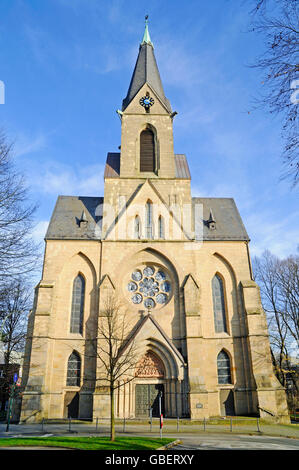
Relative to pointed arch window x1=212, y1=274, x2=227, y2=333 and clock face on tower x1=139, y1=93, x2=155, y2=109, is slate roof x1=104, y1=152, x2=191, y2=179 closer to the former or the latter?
clock face on tower x1=139, y1=93, x2=155, y2=109

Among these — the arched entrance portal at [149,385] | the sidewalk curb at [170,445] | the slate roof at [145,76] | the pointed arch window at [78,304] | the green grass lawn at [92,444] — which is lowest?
the sidewalk curb at [170,445]

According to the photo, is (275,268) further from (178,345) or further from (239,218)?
(178,345)

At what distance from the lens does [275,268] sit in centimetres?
3131

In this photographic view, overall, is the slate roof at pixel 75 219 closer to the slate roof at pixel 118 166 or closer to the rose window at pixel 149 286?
the slate roof at pixel 118 166

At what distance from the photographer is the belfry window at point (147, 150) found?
28.6 m

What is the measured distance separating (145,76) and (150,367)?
1015 inches

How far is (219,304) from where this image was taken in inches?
960

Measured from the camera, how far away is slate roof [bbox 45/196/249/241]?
25.2 meters

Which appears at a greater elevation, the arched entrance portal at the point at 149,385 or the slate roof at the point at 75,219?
the slate roof at the point at 75,219

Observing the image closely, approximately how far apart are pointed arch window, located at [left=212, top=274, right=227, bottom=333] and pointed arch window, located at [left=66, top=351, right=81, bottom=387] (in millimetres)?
9501

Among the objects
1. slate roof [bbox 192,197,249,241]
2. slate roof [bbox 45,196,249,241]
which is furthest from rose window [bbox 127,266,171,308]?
slate roof [bbox 192,197,249,241]

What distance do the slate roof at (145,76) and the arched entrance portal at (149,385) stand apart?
70.1 ft

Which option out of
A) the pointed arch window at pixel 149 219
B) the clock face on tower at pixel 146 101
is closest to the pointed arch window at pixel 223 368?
the pointed arch window at pixel 149 219
